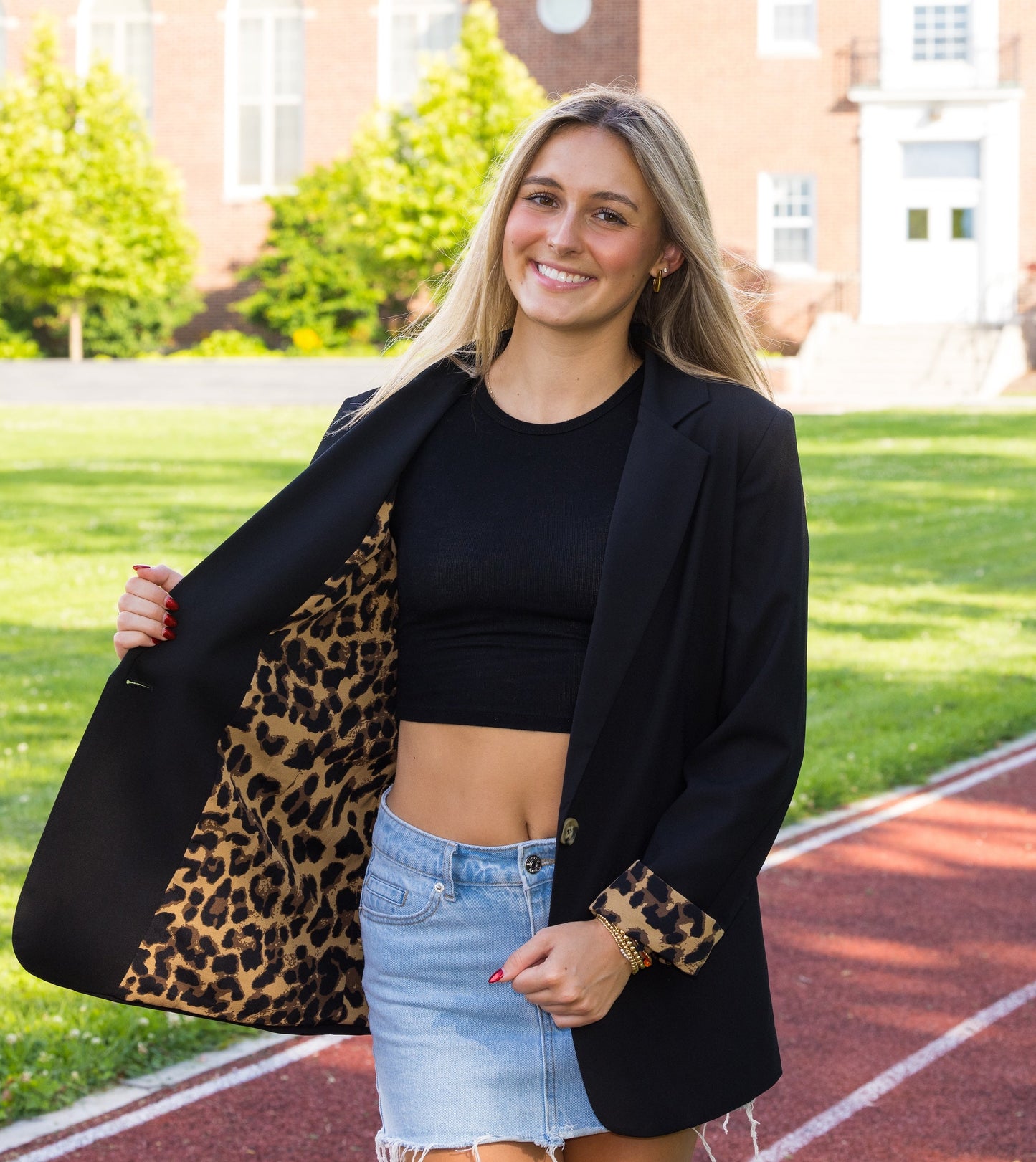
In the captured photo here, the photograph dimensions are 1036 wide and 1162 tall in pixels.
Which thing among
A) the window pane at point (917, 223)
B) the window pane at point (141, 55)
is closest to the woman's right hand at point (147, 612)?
the window pane at point (917, 223)

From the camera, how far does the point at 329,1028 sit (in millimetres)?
2990

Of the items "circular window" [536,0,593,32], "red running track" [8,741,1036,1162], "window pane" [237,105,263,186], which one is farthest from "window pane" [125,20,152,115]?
"red running track" [8,741,1036,1162]

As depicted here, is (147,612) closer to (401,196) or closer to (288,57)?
(401,196)

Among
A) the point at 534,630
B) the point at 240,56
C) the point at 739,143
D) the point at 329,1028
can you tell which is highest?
the point at 240,56

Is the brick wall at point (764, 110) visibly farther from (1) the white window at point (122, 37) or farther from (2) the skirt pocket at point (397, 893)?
(2) the skirt pocket at point (397, 893)

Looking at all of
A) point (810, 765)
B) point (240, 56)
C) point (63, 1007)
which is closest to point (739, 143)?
point (240, 56)

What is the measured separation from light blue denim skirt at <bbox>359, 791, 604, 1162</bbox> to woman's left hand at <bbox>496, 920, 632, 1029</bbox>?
0.48 ft

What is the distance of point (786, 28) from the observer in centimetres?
3841

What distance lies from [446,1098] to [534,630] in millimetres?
772

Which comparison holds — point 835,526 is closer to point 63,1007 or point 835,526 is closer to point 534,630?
point 63,1007

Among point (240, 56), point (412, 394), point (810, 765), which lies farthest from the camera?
point (240, 56)

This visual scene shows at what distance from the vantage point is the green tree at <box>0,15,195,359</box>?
3734 centimetres

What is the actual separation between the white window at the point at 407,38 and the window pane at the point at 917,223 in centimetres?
1275

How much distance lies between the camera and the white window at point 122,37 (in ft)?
144
